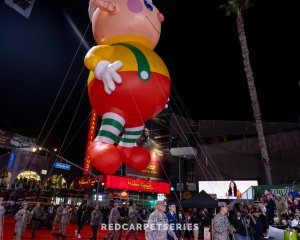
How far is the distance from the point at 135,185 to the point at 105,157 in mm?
25765

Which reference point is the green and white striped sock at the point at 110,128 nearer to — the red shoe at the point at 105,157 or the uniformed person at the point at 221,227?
the red shoe at the point at 105,157

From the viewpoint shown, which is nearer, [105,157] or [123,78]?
[105,157]

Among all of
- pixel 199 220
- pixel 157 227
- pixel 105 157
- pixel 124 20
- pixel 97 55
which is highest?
pixel 124 20

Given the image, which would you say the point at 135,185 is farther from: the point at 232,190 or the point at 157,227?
the point at 157,227

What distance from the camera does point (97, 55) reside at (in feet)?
19.2

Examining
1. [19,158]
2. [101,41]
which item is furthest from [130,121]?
[19,158]

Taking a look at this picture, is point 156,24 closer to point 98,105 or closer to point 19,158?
point 98,105

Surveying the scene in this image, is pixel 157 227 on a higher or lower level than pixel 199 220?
lower

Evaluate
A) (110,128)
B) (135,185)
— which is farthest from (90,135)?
(110,128)

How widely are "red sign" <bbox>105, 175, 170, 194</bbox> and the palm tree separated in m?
14.1

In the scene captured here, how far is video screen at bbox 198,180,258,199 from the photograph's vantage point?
26.7 metres

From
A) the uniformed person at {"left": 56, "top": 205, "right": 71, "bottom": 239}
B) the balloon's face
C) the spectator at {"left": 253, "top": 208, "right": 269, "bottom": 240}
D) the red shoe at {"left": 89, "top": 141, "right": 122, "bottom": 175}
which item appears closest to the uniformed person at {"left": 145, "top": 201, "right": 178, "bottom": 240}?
the red shoe at {"left": 89, "top": 141, "right": 122, "bottom": 175}

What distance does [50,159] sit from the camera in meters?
40.1

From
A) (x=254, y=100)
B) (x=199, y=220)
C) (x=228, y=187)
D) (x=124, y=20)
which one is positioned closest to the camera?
(x=124, y=20)
